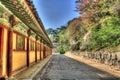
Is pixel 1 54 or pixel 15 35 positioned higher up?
pixel 15 35

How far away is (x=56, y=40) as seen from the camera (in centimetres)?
16212

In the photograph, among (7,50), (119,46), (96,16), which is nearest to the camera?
(7,50)

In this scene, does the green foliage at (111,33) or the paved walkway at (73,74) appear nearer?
the paved walkway at (73,74)

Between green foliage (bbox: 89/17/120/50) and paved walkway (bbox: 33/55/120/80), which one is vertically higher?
green foliage (bbox: 89/17/120/50)

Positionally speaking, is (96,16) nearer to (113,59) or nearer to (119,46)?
(119,46)

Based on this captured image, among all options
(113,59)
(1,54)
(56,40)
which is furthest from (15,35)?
(56,40)

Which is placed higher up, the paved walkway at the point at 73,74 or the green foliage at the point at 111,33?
the green foliage at the point at 111,33

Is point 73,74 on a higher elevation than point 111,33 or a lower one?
lower

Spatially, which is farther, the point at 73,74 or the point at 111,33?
the point at 111,33

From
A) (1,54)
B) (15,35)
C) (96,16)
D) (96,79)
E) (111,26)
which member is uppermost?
(96,16)

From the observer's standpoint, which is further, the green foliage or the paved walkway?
the green foliage

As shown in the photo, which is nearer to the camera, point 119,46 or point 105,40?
point 119,46

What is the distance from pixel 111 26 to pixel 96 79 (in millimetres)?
15183

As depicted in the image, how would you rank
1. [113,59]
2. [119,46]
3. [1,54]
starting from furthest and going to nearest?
1. [119,46]
2. [113,59]
3. [1,54]
